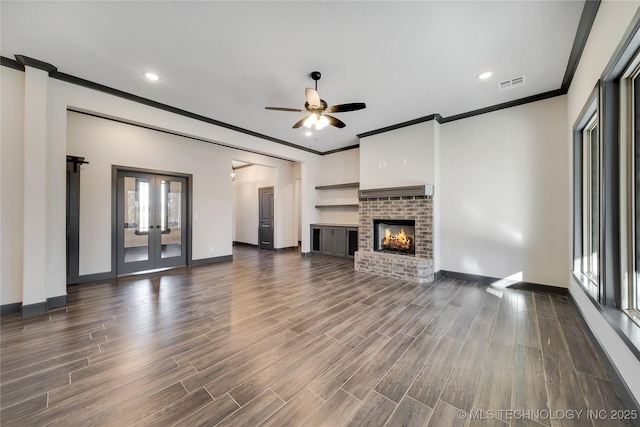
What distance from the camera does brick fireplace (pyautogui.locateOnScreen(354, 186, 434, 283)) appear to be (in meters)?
4.54

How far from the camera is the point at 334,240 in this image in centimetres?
694

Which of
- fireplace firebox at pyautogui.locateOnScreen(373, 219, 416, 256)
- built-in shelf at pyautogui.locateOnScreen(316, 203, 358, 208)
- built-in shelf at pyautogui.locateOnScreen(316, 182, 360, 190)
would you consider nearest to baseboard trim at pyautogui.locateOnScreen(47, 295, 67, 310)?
fireplace firebox at pyautogui.locateOnScreen(373, 219, 416, 256)

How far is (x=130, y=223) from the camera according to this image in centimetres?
482

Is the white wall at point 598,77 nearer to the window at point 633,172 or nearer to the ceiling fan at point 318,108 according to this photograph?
the window at point 633,172

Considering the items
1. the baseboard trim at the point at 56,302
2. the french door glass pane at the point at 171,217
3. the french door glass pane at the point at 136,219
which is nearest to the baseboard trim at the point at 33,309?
the baseboard trim at the point at 56,302

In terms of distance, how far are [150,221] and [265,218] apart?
3.69 m

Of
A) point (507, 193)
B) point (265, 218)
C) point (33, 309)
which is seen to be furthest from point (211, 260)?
point (507, 193)

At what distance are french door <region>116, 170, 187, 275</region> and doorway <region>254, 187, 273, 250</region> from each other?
297 cm

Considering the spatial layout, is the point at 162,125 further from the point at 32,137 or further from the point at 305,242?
the point at 305,242

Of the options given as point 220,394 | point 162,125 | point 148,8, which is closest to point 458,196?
point 220,394

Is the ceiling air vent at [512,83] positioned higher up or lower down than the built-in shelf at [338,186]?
higher up

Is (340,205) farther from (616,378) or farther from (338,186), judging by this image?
(616,378)

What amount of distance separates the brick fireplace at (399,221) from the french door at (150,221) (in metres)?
4.24

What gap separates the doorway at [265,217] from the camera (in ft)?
26.8
